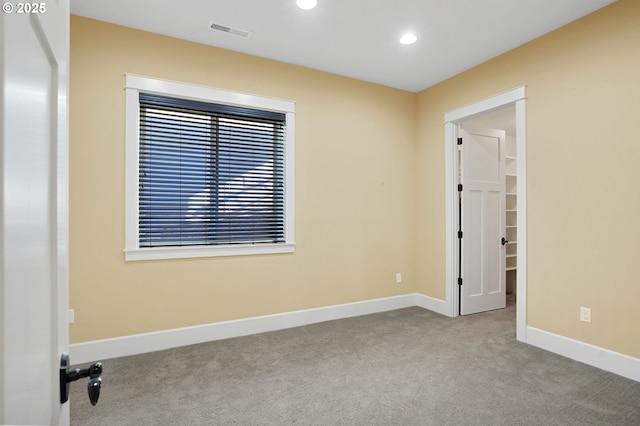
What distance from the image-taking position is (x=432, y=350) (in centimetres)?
318

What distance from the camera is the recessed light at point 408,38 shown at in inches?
127

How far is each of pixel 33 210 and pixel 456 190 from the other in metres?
4.27

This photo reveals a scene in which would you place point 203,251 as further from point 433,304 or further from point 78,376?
point 433,304

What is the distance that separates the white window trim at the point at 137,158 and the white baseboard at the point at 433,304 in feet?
6.53

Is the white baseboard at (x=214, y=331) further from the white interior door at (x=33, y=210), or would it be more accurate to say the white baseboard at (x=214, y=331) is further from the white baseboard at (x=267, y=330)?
the white interior door at (x=33, y=210)

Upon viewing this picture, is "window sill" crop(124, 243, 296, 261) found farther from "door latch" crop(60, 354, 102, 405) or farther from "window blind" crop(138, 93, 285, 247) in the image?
"door latch" crop(60, 354, 102, 405)

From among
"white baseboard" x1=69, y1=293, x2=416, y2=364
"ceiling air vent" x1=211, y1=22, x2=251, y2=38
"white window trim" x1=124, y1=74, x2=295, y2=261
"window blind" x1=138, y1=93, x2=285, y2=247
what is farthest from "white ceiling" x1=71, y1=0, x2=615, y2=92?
"white baseboard" x1=69, y1=293, x2=416, y2=364

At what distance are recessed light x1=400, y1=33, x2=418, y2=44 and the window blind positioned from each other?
4.80 feet

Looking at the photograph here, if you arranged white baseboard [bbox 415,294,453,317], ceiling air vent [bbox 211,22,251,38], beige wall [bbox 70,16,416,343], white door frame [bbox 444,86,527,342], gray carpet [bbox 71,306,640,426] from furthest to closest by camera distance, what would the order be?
white baseboard [bbox 415,294,453,317] < white door frame [bbox 444,86,527,342] < ceiling air vent [bbox 211,22,251,38] < beige wall [bbox 70,16,416,343] < gray carpet [bbox 71,306,640,426]

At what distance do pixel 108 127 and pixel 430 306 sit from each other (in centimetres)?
410

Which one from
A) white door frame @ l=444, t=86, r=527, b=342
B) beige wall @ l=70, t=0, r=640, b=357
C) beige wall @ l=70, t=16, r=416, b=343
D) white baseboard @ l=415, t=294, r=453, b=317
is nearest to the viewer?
beige wall @ l=70, t=0, r=640, b=357

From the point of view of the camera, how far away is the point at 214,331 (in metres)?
3.42

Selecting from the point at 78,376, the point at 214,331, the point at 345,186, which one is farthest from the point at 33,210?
the point at 345,186

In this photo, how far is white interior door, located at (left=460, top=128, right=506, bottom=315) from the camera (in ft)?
14.1
